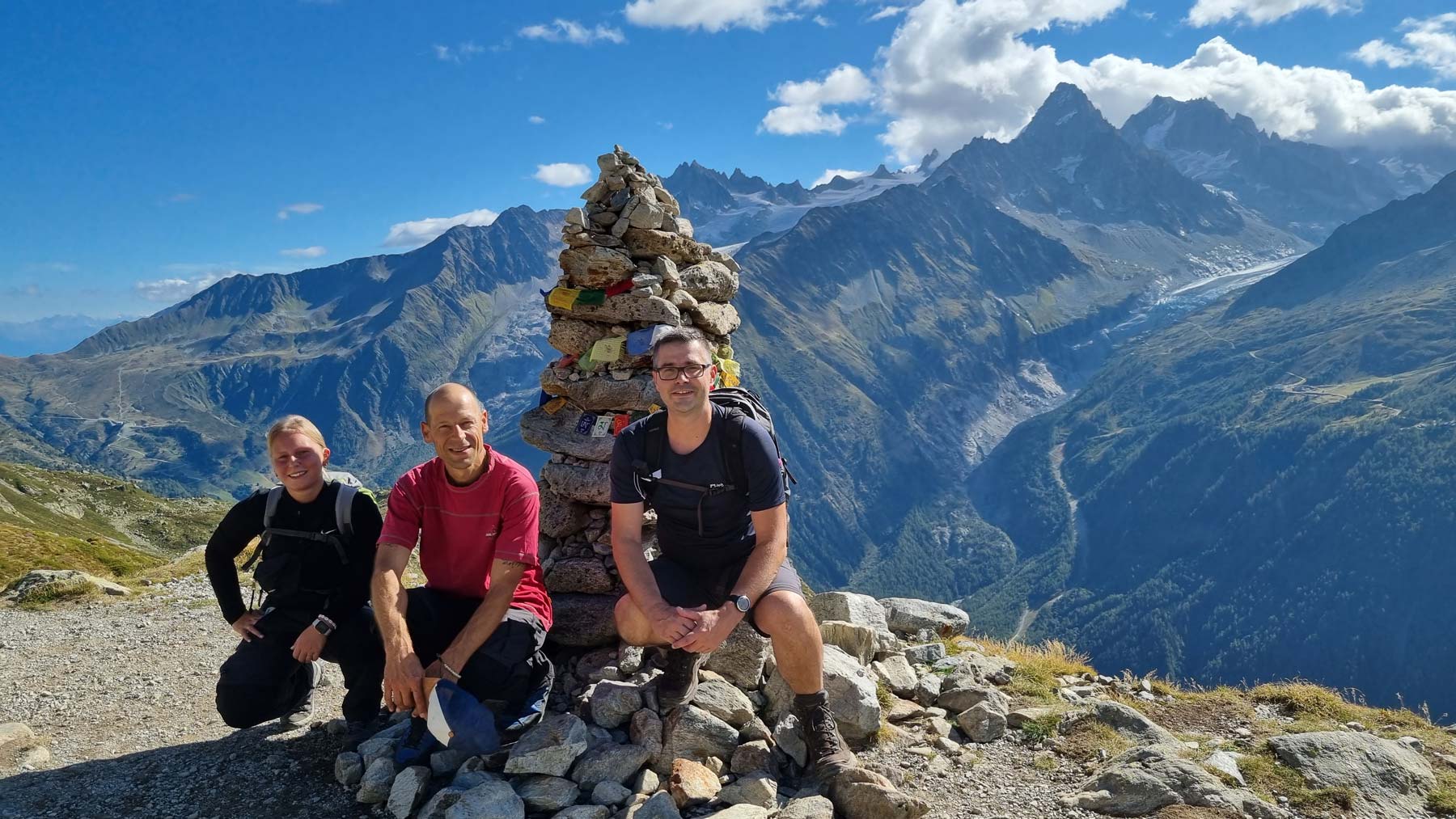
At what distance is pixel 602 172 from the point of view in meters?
12.0

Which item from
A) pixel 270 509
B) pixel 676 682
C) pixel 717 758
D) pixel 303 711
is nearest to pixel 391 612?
pixel 270 509

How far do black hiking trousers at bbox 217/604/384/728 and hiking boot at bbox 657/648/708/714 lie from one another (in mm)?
2944

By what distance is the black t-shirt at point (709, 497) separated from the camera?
7156 millimetres

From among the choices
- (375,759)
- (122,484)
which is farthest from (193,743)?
(122,484)

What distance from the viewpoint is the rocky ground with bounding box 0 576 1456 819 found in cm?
701

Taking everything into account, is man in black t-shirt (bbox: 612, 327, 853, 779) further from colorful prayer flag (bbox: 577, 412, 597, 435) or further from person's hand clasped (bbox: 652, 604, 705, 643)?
colorful prayer flag (bbox: 577, 412, 597, 435)

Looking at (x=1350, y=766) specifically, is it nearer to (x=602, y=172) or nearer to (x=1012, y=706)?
(x=1012, y=706)

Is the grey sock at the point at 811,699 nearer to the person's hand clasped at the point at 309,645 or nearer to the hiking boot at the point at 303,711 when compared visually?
A: the person's hand clasped at the point at 309,645

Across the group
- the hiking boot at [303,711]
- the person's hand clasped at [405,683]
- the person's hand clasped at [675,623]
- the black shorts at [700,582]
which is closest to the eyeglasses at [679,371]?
the black shorts at [700,582]

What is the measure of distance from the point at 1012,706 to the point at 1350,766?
3420mm

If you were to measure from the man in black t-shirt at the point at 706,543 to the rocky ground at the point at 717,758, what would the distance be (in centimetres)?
93

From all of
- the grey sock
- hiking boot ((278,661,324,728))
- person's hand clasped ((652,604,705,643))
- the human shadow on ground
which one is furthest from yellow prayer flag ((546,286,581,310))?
the grey sock

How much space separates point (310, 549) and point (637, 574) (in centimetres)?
373

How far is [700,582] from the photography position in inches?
301
